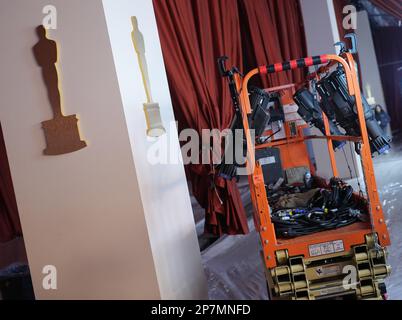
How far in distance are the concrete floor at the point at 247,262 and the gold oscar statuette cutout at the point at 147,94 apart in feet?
4.22

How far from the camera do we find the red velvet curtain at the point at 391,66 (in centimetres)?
980

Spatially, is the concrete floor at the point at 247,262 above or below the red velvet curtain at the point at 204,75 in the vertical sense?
below

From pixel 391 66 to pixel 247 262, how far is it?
26.6 feet

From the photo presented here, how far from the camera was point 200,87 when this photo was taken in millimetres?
3271

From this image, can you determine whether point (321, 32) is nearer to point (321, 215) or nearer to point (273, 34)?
point (273, 34)

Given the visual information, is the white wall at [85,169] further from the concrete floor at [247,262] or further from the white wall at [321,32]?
the white wall at [321,32]

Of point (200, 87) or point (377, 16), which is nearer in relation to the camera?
point (200, 87)

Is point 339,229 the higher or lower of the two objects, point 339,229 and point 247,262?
the higher

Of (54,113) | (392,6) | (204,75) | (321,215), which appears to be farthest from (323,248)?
(392,6)

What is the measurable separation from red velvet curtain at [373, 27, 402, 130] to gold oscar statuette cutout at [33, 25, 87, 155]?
9.04m

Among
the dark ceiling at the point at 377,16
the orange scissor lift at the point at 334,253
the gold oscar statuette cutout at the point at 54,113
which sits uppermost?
the dark ceiling at the point at 377,16

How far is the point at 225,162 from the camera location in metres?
3.09

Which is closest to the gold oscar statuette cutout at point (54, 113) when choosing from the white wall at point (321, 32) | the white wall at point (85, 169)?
the white wall at point (85, 169)
